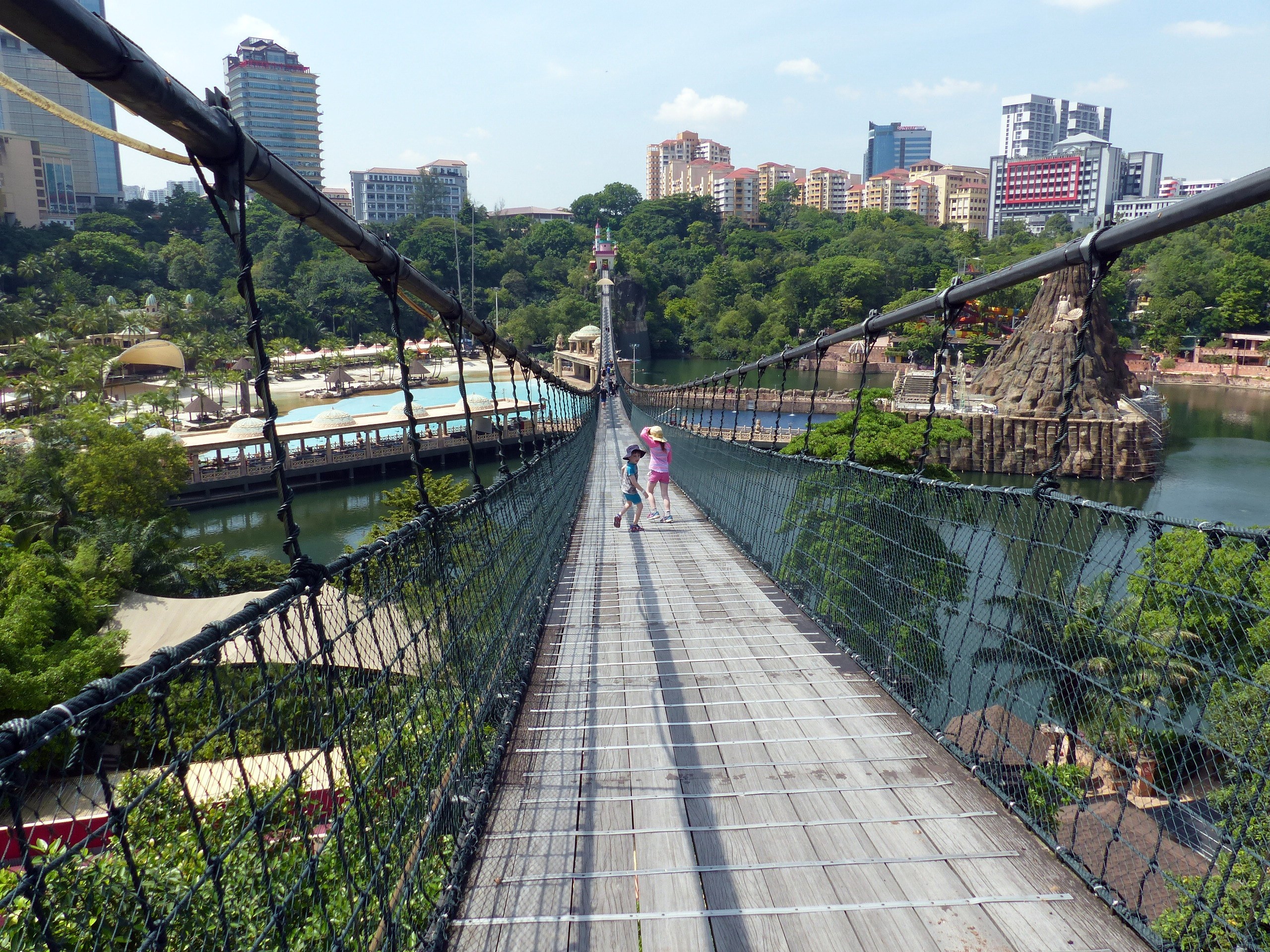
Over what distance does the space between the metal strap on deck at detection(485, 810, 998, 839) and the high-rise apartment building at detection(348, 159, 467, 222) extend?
74094 mm

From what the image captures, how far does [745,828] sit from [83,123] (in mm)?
1927

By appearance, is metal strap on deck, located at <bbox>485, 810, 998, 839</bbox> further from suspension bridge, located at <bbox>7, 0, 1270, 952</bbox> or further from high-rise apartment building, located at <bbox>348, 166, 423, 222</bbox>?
high-rise apartment building, located at <bbox>348, 166, 423, 222</bbox>

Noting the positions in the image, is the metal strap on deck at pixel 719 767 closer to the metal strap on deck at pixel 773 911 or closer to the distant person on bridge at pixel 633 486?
the metal strap on deck at pixel 773 911

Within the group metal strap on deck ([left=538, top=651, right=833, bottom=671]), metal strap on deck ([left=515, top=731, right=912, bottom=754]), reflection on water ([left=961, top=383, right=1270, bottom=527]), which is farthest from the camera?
reflection on water ([left=961, top=383, right=1270, bottom=527])

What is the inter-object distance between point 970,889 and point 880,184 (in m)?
86.8

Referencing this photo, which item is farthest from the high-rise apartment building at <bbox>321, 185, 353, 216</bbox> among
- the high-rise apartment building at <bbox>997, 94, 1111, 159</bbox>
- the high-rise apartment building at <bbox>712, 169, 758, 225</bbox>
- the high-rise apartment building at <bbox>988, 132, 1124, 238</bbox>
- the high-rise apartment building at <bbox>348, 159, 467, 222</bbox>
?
the high-rise apartment building at <bbox>997, 94, 1111, 159</bbox>

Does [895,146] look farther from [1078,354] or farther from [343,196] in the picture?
[1078,354]

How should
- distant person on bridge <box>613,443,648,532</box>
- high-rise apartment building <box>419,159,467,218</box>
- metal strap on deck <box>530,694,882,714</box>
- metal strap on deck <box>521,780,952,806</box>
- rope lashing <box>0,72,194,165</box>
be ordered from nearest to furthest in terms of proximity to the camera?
rope lashing <box>0,72,194,165</box>
metal strap on deck <box>521,780,952,806</box>
metal strap on deck <box>530,694,882,714</box>
distant person on bridge <box>613,443,648,532</box>
high-rise apartment building <box>419,159,467,218</box>

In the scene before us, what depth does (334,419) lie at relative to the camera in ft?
73.6

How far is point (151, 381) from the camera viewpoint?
29.7 m

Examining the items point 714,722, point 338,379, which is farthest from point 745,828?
Result: point 338,379

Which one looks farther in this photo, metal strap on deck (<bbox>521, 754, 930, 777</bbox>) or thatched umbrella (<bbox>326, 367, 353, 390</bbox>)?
thatched umbrella (<bbox>326, 367, 353, 390</bbox>)

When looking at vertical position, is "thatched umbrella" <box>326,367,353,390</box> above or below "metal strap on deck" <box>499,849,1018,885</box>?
below

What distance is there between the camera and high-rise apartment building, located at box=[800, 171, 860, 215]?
8525 centimetres
